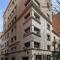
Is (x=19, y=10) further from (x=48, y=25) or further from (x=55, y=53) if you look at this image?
(x=55, y=53)

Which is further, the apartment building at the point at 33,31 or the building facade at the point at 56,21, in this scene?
the apartment building at the point at 33,31

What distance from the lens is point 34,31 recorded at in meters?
22.2

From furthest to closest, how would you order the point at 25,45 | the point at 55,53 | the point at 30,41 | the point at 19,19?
the point at 55,53
the point at 19,19
the point at 25,45
the point at 30,41

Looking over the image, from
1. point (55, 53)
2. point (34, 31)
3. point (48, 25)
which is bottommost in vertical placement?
point (55, 53)

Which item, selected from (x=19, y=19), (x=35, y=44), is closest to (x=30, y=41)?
(x=35, y=44)

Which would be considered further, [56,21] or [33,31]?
[56,21]

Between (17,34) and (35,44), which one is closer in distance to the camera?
(35,44)

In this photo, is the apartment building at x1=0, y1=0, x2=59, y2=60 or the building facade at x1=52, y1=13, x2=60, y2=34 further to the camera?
the apartment building at x1=0, y1=0, x2=59, y2=60

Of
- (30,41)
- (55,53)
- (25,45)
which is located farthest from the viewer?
(55,53)

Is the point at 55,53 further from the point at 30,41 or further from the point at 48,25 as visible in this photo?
the point at 30,41

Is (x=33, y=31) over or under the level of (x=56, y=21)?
under

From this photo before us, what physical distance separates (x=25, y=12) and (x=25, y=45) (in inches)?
189

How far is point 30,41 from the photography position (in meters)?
21.4

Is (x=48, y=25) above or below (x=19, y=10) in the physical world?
below
